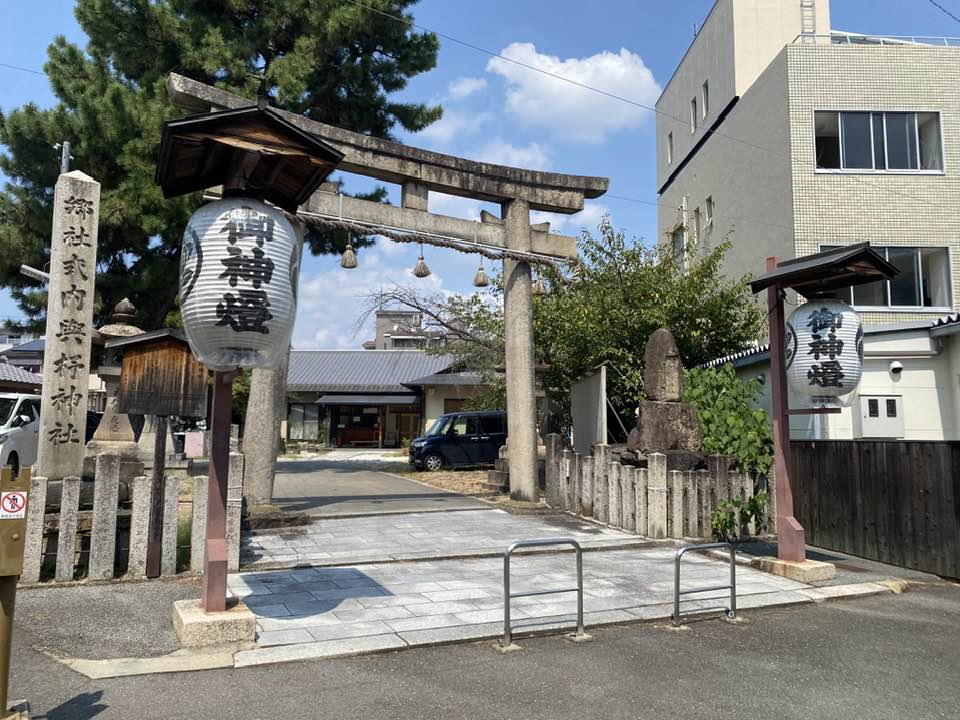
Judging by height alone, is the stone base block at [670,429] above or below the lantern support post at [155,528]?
above

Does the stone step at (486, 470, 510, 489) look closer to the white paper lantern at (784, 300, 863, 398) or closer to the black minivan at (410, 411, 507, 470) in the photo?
the black minivan at (410, 411, 507, 470)

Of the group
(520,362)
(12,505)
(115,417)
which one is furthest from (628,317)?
(12,505)

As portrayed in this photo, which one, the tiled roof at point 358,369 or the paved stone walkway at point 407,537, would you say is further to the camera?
the tiled roof at point 358,369

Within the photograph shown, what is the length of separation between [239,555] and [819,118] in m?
18.6

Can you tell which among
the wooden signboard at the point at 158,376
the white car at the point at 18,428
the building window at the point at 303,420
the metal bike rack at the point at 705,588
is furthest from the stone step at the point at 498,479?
the building window at the point at 303,420

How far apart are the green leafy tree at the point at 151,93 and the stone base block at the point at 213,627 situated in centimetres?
1362

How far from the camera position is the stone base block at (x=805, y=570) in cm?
751

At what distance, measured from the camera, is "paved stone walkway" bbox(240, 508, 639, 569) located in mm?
8367

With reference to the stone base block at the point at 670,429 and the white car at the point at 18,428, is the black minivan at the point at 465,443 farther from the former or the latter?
the stone base block at the point at 670,429

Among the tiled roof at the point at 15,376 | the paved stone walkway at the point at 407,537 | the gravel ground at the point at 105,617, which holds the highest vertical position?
the tiled roof at the point at 15,376

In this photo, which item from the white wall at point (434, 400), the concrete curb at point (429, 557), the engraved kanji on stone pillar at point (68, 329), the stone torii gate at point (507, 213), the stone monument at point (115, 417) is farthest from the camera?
the white wall at point (434, 400)

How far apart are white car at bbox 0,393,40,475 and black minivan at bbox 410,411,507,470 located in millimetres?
10620

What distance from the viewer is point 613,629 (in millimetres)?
5848

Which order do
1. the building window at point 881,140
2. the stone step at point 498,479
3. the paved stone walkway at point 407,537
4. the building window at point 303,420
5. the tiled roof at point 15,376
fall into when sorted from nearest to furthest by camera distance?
the paved stone walkway at point 407,537
the stone step at point 498,479
the building window at point 881,140
the tiled roof at point 15,376
the building window at point 303,420
